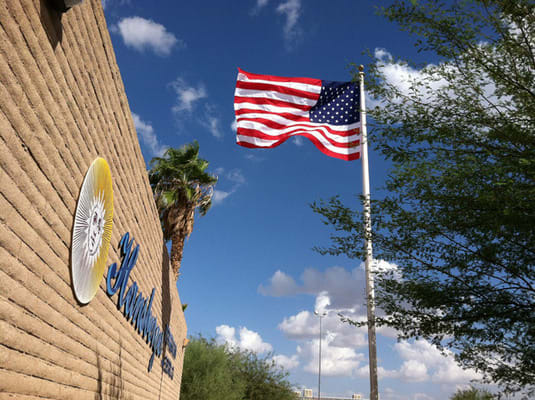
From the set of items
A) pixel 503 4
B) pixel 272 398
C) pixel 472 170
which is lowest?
pixel 272 398

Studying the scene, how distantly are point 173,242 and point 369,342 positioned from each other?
11336mm

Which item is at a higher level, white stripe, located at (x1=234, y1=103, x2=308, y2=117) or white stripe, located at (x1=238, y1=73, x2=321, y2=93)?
white stripe, located at (x1=238, y1=73, x2=321, y2=93)

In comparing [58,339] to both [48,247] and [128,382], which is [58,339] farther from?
[128,382]

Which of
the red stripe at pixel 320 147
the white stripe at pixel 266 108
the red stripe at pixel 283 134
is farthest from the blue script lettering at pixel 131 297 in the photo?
the white stripe at pixel 266 108

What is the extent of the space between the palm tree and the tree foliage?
9627 mm

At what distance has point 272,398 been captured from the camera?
33625mm

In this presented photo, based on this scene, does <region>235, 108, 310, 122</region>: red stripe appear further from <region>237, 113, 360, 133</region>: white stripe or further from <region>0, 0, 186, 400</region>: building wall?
<region>0, 0, 186, 400</region>: building wall

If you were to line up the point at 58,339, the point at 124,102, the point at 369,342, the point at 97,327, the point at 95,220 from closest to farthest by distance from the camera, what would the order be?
the point at 58,339 < the point at 95,220 < the point at 97,327 < the point at 124,102 < the point at 369,342

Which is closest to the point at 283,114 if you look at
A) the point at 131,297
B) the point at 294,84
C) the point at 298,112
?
the point at 298,112

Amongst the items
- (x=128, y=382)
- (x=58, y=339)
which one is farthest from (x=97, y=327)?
(x=128, y=382)

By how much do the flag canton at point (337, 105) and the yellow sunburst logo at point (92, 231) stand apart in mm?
7646

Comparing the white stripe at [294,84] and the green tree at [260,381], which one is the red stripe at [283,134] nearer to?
the white stripe at [294,84]

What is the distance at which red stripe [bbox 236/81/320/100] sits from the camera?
1184cm

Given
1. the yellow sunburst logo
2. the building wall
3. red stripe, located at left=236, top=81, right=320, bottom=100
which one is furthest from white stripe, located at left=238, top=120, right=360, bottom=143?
the yellow sunburst logo
